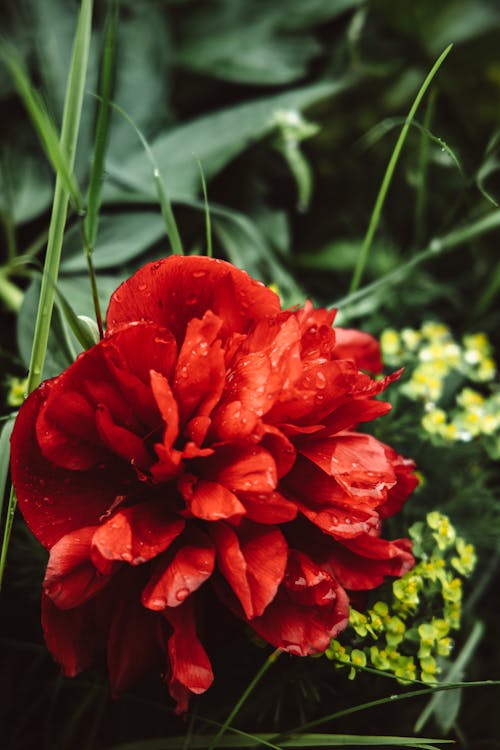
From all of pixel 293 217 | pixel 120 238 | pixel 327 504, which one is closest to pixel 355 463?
pixel 327 504

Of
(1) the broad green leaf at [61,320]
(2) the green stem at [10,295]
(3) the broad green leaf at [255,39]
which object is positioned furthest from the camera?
(3) the broad green leaf at [255,39]

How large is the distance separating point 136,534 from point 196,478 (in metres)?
0.04

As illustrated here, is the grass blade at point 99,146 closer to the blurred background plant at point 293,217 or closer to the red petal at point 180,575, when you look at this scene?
the blurred background plant at point 293,217

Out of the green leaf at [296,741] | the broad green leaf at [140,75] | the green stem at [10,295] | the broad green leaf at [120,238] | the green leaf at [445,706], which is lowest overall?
the green leaf at [445,706]

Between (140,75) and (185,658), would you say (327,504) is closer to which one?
(185,658)

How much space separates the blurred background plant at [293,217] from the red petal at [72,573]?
83 millimetres

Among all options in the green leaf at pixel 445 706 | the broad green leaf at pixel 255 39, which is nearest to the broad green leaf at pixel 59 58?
the broad green leaf at pixel 255 39

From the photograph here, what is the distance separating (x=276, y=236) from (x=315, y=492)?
0.38 metres

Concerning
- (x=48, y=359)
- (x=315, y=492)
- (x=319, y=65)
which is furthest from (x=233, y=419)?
(x=319, y=65)

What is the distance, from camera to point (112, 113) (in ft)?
2.19

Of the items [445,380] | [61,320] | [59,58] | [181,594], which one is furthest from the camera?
[59,58]

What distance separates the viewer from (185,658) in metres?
0.32

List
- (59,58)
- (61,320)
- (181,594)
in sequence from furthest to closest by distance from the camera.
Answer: (59,58) → (61,320) → (181,594)

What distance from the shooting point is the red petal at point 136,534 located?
30cm
